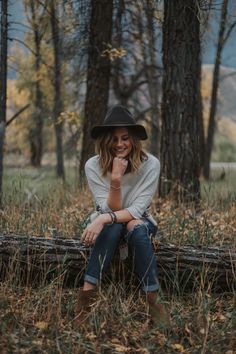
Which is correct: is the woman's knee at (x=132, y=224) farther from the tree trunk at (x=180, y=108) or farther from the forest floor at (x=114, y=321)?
the tree trunk at (x=180, y=108)

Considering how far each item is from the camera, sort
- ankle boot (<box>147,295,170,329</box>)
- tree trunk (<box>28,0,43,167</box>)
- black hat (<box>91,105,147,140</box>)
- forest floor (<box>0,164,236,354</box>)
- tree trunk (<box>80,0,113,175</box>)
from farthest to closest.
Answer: tree trunk (<box>28,0,43,167</box>) → tree trunk (<box>80,0,113,175</box>) → black hat (<box>91,105,147,140</box>) → ankle boot (<box>147,295,170,329</box>) → forest floor (<box>0,164,236,354</box>)

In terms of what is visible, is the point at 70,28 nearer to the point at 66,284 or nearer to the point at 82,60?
the point at 82,60

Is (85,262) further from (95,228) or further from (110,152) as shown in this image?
(110,152)

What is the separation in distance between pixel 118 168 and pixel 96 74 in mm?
5221

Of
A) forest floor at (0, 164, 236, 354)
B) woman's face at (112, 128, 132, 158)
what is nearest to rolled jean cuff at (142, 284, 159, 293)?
forest floor at (0, 164, 236, 354)

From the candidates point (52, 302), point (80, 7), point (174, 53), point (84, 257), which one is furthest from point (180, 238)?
point (80, 7)

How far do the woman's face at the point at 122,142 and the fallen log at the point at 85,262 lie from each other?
69 cm

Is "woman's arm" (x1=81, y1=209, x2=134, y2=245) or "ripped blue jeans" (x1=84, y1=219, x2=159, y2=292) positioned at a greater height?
"woman's arm" (x1=81, y1=209, x2=134, y2=245)

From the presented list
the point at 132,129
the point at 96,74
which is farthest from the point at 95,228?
the point at 96,74

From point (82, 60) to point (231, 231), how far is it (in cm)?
578

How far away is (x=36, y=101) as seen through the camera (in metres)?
19.8

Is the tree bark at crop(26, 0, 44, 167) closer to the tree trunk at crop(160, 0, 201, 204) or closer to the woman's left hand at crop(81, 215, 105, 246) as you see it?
the tree trunk at crop(160, 0, 201, 204)

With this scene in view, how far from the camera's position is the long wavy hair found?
3723mm

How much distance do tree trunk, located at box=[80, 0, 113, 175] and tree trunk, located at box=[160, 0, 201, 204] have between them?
1998 millimetres
